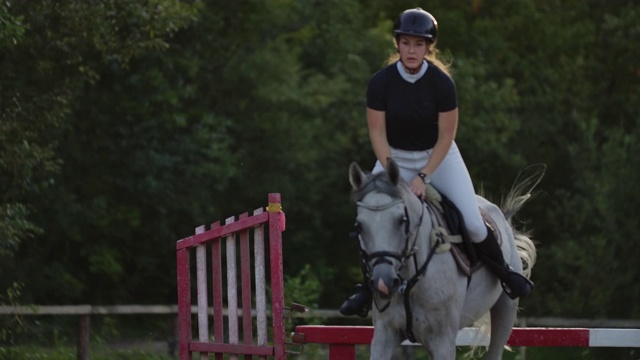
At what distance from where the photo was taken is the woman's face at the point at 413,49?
23.5ft

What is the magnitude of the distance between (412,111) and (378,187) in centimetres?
73

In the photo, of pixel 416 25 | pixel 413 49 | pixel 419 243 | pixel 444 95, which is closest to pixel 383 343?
pixel 419 243

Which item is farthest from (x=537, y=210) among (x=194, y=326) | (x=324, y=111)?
(x=194, y=326)

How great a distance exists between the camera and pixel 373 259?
6.45 m

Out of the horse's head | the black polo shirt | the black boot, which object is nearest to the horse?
the horse's head

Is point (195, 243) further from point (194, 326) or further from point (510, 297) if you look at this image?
point (194, 326)

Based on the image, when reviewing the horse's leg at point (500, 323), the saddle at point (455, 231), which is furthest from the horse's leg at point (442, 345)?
the horse's leg at point (500, 323)

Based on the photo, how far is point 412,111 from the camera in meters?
7.20

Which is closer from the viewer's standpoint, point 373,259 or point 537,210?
point 373,259

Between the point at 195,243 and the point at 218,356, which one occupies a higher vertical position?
the point at 195,243

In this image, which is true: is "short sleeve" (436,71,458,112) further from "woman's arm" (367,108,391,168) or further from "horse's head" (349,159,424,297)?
"horse's head" (349,159,424,297)

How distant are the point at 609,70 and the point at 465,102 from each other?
3.34 meters

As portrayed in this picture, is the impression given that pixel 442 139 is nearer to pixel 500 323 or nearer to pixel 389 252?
pixel 389 252

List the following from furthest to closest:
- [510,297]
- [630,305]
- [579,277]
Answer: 1. [579,277]
2. [630,305]
3. [510,297]
